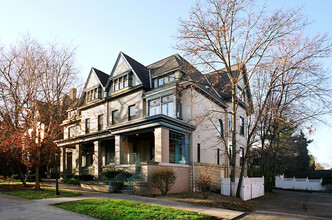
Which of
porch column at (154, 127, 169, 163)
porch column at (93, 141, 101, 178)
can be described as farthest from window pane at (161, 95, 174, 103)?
porch column at (93, 141, 101, 178)

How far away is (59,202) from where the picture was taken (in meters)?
12.2

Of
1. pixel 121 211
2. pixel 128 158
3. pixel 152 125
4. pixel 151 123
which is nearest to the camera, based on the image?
pixel 121 211

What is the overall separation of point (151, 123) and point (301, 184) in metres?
32.9

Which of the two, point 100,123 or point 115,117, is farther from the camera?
point 100,123

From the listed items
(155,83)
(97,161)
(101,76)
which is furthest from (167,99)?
(101,76)

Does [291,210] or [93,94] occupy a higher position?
[93,94]

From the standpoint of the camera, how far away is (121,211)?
1001 centimetres

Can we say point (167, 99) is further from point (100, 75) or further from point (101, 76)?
point (100, 75)

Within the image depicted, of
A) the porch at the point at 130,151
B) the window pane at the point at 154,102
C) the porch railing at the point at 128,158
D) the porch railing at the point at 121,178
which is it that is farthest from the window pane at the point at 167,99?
the porch railing at the point at 121,178

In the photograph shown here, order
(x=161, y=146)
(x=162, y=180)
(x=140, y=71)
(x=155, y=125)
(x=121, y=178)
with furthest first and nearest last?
(x=140, y=71)
(x=155, y=125)
(x=161, y=146)
(x=121, y=178)
(x=162, y=180)

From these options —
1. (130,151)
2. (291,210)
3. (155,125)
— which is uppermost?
(155,125)

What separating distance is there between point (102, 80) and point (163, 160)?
1399 centimetres

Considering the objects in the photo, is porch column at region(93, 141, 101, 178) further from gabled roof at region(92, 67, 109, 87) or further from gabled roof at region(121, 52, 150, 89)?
gabled roof at region(121, 52, 150, 89)

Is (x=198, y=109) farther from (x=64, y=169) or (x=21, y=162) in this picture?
(x=64, y=169)
